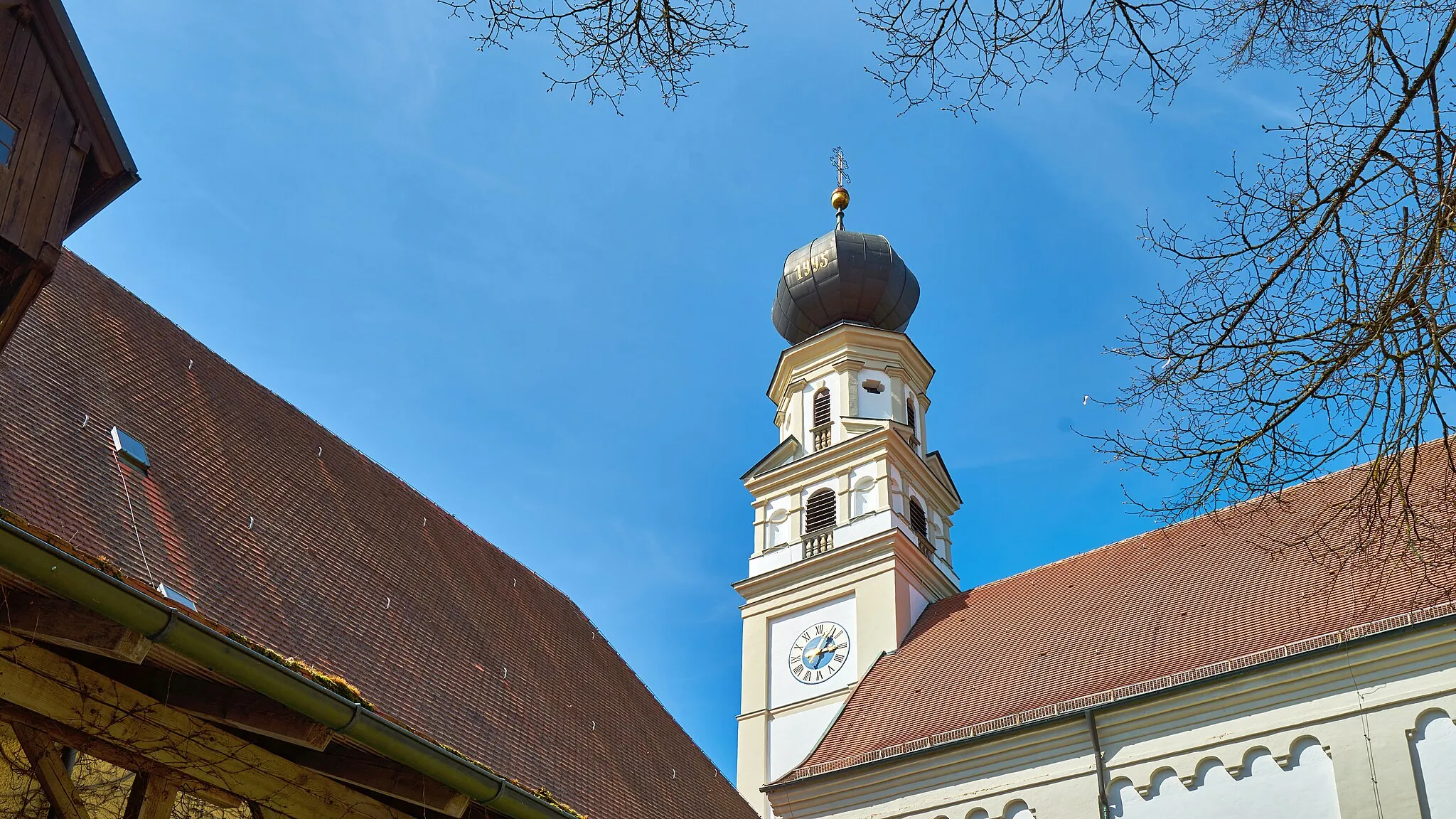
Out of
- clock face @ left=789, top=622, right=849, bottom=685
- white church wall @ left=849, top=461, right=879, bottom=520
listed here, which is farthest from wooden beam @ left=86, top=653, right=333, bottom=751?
white church wall @ left=849, top=461, right=879, bottom=520

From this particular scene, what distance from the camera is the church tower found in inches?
811

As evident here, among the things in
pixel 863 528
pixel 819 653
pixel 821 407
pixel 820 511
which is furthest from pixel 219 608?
pixel 821 407

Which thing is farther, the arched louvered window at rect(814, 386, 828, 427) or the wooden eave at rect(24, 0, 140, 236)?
the arched louvered window at rect(814, 386, 828, 427)

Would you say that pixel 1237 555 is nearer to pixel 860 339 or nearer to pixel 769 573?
pixel 769 573

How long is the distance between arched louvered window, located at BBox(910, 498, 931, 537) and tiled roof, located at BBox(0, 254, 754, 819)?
1032 centimetres

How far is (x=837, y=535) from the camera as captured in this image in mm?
22625

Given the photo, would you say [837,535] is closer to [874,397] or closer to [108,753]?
[874,397]

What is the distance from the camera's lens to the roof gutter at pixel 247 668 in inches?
181

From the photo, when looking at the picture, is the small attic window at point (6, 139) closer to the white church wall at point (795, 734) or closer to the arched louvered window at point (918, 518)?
the white church wall at point (795, 734)

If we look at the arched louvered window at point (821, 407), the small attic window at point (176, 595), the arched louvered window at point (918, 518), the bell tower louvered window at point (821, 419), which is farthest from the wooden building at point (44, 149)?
the arched louvered window at point (821, 407)

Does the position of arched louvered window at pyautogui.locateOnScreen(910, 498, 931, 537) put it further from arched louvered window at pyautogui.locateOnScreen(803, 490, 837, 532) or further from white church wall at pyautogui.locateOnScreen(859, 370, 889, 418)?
white church wall at pyautogui.locateOnScreen(859, 370, 889, 418)

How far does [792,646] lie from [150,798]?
16606 millimetres

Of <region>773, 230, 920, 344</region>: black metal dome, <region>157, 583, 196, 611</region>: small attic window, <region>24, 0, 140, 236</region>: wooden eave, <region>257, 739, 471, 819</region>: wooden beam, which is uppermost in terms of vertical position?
<region>773, 230, 920, 344</region>: black metal dome

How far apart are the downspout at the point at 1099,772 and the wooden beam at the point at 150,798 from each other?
37.7 feet
